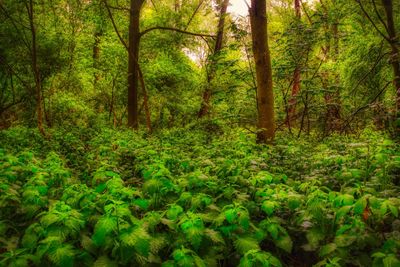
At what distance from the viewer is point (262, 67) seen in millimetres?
9422

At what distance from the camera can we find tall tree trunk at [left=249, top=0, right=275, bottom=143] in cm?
927

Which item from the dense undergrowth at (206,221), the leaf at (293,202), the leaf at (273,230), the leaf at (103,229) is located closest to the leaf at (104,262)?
the dense undergrowth at (206,221)

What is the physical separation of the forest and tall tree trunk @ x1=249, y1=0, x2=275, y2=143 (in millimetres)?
37

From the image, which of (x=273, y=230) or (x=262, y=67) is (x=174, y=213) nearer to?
(x=273, y=230)

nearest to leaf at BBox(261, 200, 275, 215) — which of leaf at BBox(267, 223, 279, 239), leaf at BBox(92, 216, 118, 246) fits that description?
leaf at BBox(267, 223, 279, 239)

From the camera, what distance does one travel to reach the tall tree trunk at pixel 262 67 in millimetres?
9266

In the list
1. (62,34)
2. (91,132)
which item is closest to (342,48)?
(91,132)

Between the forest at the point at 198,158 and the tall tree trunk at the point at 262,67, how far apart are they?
0.12 feet

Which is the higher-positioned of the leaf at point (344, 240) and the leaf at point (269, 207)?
the leaf at point (269, 207)

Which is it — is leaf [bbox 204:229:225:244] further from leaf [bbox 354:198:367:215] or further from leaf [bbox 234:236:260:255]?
leaf [bbox 354:198:367:215]

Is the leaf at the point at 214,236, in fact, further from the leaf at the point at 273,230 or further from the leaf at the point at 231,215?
the leaf at the point at 273,230

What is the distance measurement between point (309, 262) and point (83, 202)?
2533mm

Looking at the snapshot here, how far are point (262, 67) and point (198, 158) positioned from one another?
3844mm

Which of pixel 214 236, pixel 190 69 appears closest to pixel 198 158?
pixel 214 236
